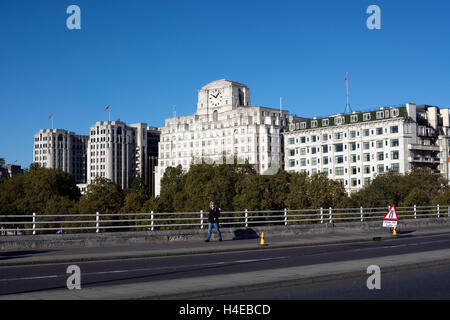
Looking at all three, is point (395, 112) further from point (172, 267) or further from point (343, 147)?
point (172, 267)

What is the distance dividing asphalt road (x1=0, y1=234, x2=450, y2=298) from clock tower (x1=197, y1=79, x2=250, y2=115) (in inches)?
5938

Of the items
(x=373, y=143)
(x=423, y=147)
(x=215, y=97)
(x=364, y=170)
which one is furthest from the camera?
(x=215, y=97)

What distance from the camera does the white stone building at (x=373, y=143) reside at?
12238cm

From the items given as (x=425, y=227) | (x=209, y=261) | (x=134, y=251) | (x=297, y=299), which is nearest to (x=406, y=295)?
(x=297, y=299)

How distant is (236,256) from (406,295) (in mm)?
10203

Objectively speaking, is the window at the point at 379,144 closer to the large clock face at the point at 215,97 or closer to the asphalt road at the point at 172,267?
the large clock face at the point at 215,97

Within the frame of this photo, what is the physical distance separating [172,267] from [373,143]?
116 meters

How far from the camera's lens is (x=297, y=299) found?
11.1 m

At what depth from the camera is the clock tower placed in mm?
173250

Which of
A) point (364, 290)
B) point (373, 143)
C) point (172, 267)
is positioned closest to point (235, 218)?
point (172, 267)

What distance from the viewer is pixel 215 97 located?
17775 centimetres

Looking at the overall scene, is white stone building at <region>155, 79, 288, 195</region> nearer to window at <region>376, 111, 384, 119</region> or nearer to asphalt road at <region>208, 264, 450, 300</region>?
window at <region>376, 111, 384, 119</region>

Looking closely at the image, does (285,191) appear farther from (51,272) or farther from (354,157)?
(51,272)

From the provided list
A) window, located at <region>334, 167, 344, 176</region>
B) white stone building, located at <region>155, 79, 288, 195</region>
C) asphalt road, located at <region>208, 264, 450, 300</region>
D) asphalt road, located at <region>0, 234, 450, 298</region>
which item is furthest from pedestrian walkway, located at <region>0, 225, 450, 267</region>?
white stone building, located at <region>155, 79, 288, 195</region>
